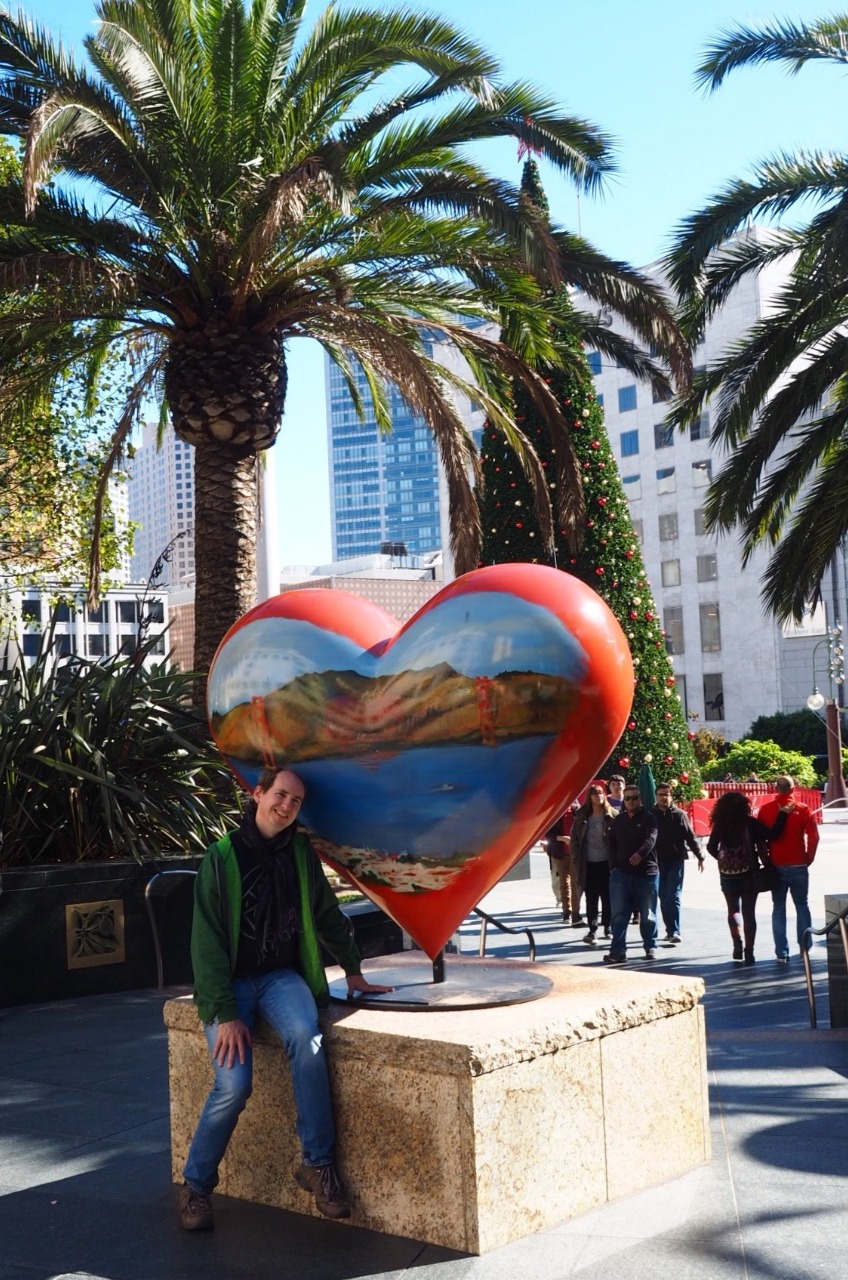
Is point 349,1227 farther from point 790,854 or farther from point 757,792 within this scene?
point 757,792

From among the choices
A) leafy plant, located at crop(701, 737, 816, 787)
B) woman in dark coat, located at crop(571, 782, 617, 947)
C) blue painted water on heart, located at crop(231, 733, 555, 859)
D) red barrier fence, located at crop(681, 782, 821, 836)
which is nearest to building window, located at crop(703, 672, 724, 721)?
leafy plant, located at crop(701, 737, 816, 787)

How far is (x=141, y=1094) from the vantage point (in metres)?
6.38

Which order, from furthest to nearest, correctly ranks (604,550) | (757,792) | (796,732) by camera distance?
(796,732)
(757,792)
(604,550)

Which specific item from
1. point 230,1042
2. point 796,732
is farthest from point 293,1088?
point 796,732

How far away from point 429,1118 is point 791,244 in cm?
1071

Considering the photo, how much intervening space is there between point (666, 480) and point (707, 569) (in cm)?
482

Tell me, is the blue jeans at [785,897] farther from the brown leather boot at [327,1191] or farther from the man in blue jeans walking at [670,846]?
the brown leather boot at [327,1191]

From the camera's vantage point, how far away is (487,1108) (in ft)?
13.7

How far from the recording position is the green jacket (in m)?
4.36

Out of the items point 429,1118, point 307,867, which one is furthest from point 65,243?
point 429,1118

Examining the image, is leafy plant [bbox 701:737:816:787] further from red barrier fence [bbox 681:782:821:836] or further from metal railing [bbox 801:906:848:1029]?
metal railing [bbox 801:906:848:1029]

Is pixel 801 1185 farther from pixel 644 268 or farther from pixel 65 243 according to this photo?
pixel 644 268

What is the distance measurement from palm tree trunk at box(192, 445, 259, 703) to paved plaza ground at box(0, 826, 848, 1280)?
4197 millimetres

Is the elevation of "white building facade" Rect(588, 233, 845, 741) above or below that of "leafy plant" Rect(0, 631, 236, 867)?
above
